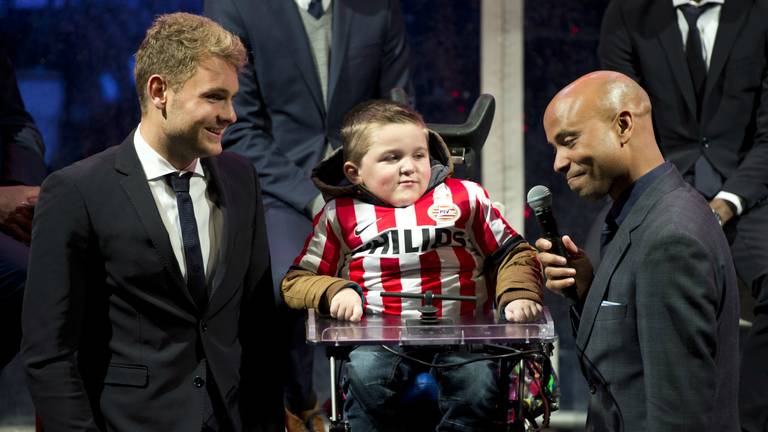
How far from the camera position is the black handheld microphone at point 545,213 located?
112 inches

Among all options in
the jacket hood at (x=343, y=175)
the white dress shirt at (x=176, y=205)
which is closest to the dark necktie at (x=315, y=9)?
the jacket hood at (x=343, y=175)

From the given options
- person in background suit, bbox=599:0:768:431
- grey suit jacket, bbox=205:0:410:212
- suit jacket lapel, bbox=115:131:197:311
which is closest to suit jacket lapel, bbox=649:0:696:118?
person in background suit, bbox=599:0:768:431

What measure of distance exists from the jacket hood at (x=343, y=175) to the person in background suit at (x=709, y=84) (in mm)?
1355

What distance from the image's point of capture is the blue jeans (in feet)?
10.3

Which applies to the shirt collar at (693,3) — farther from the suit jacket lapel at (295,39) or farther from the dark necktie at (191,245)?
the dark necktie at (191,245)

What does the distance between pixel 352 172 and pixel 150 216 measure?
833 millimetres

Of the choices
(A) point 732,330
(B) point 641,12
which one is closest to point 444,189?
(A) point 732,330

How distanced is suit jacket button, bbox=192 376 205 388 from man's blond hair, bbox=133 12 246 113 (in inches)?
31.3

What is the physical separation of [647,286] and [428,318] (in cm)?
73

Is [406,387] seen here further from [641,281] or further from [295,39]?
[295,39]

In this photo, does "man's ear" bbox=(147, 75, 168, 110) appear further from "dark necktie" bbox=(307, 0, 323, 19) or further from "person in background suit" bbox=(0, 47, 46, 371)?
"dark necktie" bbox=(307, 0, 323, 19)

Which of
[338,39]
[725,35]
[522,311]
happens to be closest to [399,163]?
[522,311]

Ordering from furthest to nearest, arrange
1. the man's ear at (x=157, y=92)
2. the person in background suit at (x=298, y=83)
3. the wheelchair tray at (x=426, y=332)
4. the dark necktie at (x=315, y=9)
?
1. the dark necktie at (x=315, y=9)
2. the person in background suit at (x=298, y=83)
3. the man's ear at (x=157, y=92)
4. the wheelchair tray at (x=426, y=332)

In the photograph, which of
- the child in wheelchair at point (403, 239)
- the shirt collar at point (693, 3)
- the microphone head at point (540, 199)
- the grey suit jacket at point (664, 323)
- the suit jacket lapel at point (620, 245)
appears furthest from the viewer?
the shirt collar at point (693, 3)
